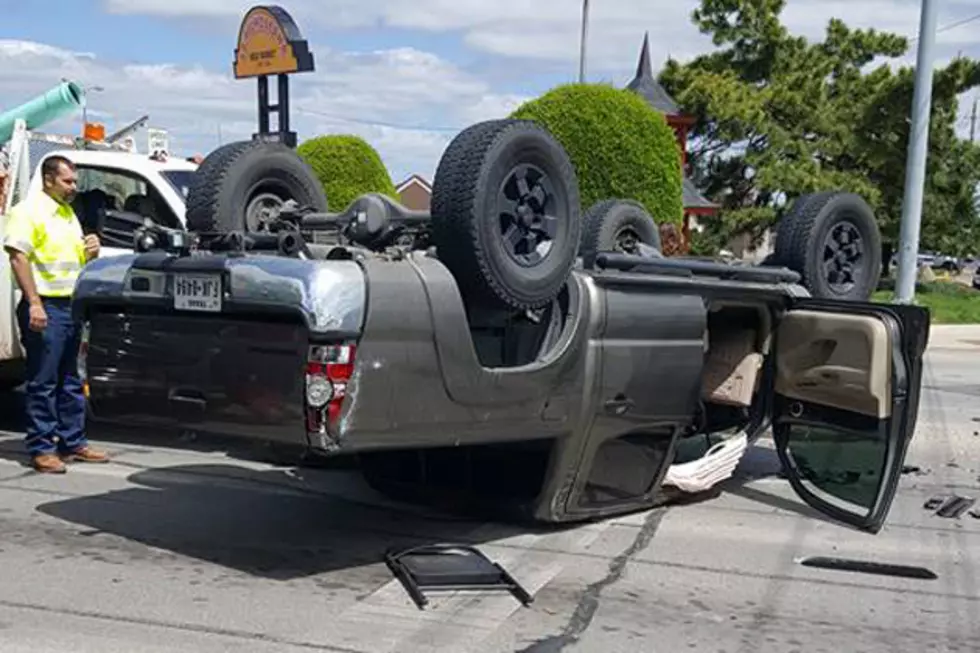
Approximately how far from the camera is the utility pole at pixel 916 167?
16484 mm

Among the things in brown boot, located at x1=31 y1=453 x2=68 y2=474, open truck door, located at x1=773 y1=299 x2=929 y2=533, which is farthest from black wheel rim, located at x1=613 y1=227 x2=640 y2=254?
brown boot, located at x1=31 y1=453 x2=68 y2=474

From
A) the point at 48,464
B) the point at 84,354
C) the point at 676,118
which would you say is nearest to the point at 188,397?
the point at 84,354

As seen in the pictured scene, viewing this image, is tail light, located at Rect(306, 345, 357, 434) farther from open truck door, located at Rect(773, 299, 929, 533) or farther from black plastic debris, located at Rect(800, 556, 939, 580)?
open truck door, located at Rect(773, 299, 929, 533)

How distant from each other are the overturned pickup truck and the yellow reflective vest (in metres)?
1.61

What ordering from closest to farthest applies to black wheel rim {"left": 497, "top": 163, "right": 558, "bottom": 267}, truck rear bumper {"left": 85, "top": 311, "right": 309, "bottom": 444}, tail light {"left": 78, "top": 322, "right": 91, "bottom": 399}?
truck rear bumper {"left": 85, "top": 311, "right": 309, "bottom": 444}
black wheel rim {"left": 497, "top": 163, "right": 558, "bottom": 267}
tail light {"left": 78, "top": 322, "right": 91, "bottom": 399}

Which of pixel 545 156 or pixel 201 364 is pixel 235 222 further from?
pixel 545 156

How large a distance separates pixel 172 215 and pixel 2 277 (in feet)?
4.63

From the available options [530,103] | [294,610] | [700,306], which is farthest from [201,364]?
[530,103]

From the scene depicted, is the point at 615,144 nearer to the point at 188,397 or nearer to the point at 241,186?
the point at 241,186

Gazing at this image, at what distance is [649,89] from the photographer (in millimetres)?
30891

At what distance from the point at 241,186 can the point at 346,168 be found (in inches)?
560

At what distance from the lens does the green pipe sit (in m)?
9.48

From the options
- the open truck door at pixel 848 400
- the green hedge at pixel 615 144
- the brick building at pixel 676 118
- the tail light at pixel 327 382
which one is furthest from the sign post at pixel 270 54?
the tail light at pixel 327 382

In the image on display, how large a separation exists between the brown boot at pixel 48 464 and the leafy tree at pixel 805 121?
2561 cm
